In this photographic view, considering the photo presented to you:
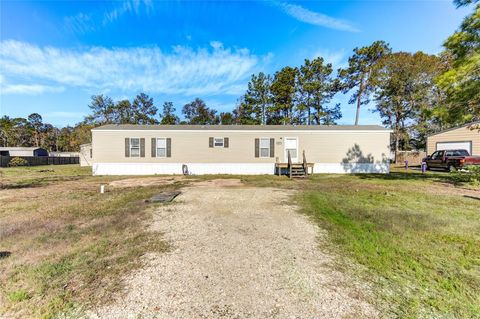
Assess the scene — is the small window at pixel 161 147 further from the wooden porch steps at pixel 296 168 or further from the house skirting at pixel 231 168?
the wooden porch steps at pixel 296 168

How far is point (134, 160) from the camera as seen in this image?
13461mm

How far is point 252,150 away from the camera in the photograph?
44.8 ft

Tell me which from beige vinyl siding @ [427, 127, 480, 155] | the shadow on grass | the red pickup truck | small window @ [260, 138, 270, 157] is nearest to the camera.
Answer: the shadow on grass

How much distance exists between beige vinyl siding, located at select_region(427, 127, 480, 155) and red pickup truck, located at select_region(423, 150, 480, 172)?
252cm

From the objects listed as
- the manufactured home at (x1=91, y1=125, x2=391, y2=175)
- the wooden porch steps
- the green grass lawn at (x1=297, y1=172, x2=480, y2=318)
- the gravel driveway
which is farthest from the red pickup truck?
the gravel driveway

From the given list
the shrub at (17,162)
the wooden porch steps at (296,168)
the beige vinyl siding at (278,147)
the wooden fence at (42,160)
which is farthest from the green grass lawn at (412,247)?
the wooden fence at (42,160)

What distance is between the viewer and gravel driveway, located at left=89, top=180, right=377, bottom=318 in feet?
6.64

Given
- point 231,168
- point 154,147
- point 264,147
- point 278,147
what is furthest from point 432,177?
point 154,147

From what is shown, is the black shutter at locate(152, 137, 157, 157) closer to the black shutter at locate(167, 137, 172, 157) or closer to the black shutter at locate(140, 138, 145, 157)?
the black shutter at locate(140, 138, 145, 157)

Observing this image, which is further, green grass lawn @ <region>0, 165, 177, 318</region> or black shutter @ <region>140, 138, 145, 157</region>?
black shutter @ <region>140, 138, 145, 157</region>

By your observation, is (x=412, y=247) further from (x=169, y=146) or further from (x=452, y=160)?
(x=452, y=160)

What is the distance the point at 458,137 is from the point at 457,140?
0.78 ft

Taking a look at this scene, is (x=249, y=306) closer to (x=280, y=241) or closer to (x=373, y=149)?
(x=280, y=241)

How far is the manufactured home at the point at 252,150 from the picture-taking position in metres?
13.5
